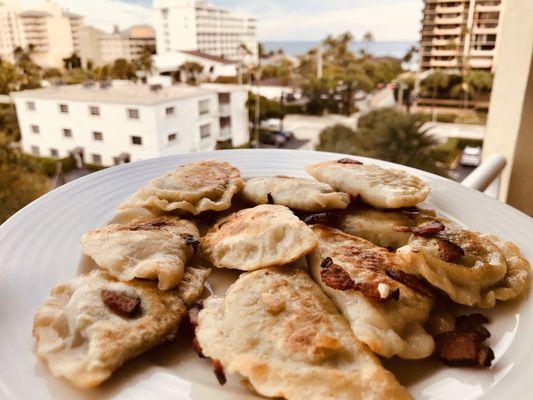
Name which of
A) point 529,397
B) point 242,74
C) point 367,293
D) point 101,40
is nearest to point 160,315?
point 367,293

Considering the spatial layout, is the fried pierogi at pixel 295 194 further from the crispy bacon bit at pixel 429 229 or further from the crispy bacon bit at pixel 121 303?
the crispy bacon bit at pixel 121 303

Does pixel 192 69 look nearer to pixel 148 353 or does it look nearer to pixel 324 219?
pixel 324 219

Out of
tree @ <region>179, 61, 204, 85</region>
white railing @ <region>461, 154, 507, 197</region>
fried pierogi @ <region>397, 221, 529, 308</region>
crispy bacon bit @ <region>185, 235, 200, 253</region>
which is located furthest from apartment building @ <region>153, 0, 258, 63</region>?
fried pierogi @ <region>397, 221, 529, 308</region>

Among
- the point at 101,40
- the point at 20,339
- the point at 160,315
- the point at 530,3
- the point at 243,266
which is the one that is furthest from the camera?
the point at 101,40

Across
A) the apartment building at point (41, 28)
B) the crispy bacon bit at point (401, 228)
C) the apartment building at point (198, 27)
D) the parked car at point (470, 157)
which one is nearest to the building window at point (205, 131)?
the parked car at point (470, 157)

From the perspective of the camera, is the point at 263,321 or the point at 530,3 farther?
the point at 530,3

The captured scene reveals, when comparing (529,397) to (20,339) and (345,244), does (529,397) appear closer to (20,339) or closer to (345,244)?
(345,244)
